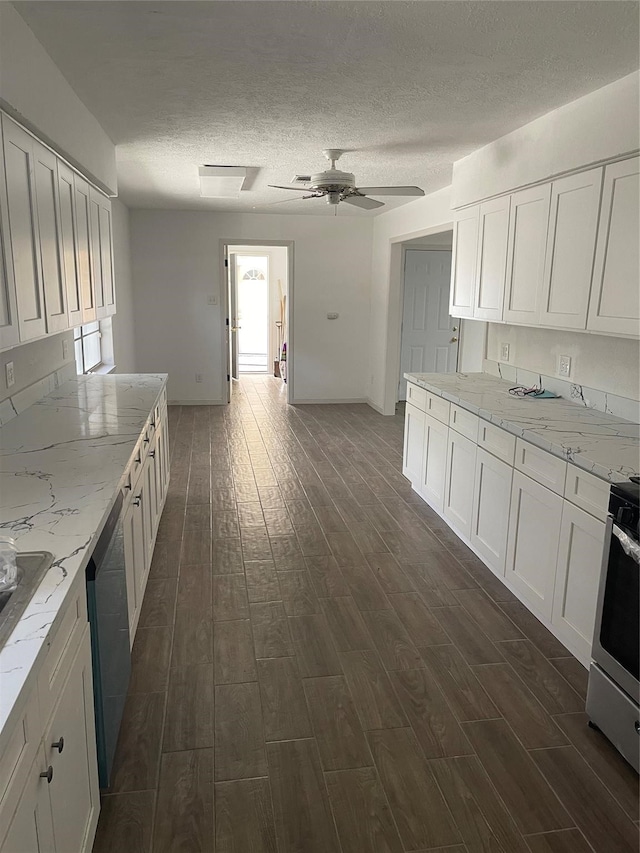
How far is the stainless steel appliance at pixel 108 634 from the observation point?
1.80 m

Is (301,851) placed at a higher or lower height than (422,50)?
lower

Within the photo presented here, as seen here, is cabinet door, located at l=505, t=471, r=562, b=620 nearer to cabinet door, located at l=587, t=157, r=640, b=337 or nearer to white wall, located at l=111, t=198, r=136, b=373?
cabinet door, located at l=587, t=157, r=640, b=337

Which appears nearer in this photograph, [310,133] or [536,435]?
[536,435]

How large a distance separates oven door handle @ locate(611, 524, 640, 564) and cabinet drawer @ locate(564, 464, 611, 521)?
28cm

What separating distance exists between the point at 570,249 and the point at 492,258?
2.87ft

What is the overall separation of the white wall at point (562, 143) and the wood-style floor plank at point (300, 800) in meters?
2.83

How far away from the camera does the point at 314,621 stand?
120 inches

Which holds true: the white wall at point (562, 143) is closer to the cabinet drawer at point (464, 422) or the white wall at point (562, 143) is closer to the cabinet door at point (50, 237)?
the cabinet drawer at point (464, 422)

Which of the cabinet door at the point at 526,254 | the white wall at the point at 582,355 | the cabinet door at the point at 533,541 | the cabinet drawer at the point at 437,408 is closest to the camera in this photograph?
the cabinet door at the point at 533,541

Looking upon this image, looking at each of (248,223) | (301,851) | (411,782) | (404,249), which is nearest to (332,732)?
(411,782)

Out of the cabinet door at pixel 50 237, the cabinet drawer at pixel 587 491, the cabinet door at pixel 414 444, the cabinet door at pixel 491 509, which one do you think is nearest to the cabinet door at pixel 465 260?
the cabinet door at pixel 414 444

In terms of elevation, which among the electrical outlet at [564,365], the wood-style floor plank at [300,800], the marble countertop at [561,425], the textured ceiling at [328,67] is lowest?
the wood-style floor plank at [300,800]

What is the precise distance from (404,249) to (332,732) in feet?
20.3

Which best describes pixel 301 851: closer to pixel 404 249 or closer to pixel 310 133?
pixel 310 133
